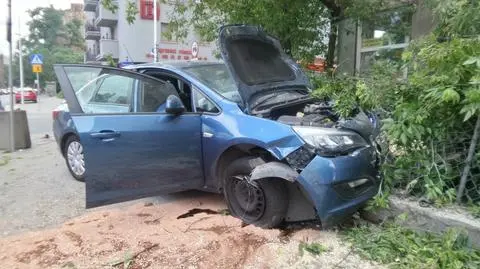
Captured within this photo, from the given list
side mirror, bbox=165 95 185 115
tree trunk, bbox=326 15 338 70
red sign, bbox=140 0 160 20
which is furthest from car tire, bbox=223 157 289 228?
red sign, bbox=140 0 160 20

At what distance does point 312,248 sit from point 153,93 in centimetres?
224

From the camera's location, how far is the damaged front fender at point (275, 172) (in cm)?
370

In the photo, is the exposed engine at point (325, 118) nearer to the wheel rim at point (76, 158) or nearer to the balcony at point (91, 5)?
the wheel rim at point (76, 158)

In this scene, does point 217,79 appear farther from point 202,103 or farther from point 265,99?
point 265,99

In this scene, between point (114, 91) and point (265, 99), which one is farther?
point (114, 91)

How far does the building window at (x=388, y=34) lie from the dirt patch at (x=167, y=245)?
631cm

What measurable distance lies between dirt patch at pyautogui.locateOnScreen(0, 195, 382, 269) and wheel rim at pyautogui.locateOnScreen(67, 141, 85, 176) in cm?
166

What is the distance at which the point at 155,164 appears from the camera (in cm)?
427

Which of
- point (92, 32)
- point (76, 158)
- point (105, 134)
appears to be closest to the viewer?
point (105, 134)

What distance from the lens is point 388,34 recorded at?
412 inches

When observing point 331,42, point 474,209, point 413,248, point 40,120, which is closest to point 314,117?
point 413,248

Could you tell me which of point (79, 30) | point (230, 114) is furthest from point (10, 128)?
point (79, 30)

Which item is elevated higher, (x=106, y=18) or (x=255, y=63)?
(x=106, y=18)

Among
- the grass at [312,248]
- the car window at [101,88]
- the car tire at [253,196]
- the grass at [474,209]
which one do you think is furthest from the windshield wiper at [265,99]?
the grass at [474,209]
